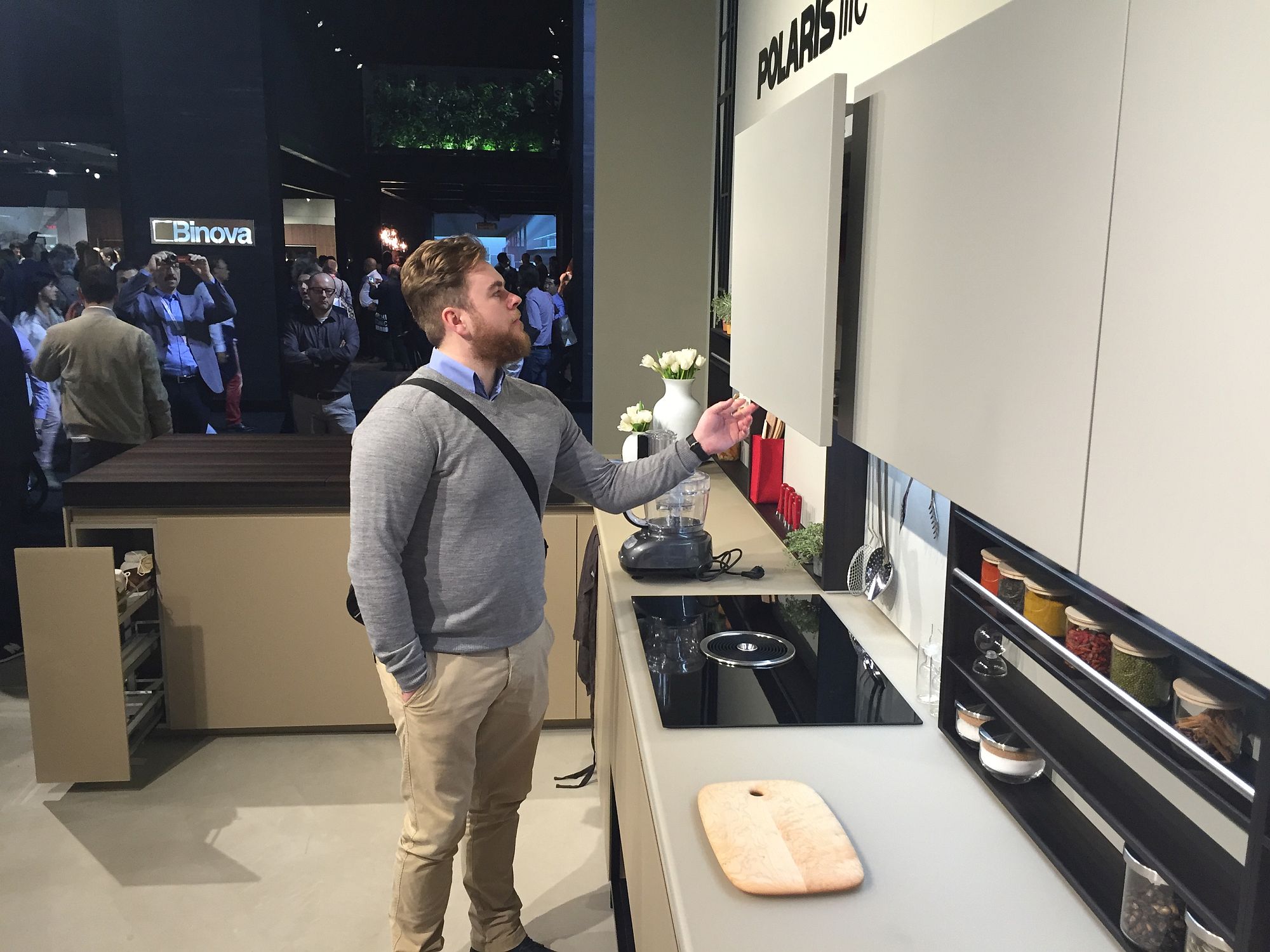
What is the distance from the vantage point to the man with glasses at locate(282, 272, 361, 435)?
5570 millimetres

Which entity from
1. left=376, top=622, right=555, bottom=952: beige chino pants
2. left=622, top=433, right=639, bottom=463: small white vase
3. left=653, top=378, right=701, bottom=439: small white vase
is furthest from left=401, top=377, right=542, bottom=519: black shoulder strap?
left=653, top=378, right=701, bottom=439: small white vase

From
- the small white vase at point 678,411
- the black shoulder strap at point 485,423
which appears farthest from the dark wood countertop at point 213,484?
the black shoulder strap at point 485,423

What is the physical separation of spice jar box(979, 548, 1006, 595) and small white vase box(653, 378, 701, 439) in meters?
2.13

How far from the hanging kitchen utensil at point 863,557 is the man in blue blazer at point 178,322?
493 centimetres

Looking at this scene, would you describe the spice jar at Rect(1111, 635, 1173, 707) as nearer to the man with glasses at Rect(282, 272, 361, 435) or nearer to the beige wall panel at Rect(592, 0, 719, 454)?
the beige wall panel at Rect(592, 0, 719, 454)

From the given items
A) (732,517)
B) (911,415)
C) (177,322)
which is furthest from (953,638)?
(177,322)

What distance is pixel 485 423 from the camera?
83.4 inches

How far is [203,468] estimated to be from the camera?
364 cm

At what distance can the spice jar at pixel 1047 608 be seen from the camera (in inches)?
55.9

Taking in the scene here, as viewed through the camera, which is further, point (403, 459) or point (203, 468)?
point (203, 468)

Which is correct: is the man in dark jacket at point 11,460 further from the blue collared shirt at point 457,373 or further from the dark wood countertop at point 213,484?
the blue collared shirt at point 457,373

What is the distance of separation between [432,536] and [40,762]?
2000mm

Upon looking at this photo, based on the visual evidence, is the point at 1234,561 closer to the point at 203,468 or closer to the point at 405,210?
the point at 203,468

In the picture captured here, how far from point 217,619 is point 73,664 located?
459mm
